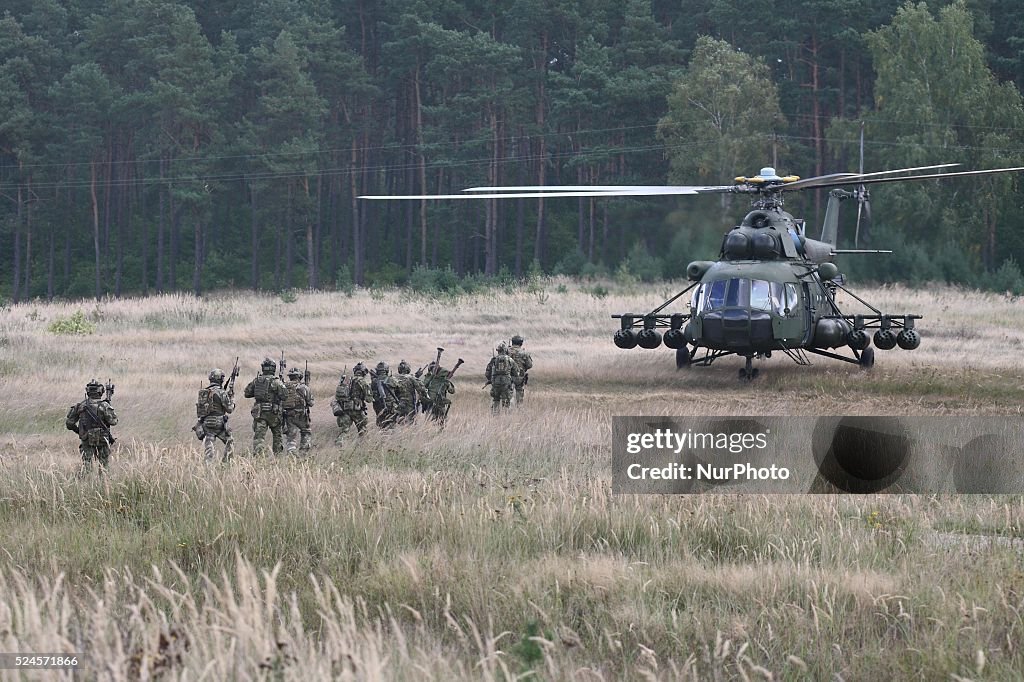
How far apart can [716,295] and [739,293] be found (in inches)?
14.0

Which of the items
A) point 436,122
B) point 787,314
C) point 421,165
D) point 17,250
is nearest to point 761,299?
point 787,314

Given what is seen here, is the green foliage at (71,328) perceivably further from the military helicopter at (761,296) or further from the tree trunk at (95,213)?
the tree trunk at (95,213)

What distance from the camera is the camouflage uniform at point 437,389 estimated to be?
53.2ft

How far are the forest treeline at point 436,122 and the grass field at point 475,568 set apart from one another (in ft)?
115

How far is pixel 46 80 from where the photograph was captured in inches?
2474

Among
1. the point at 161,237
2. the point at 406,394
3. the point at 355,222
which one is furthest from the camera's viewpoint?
the point at 161,237

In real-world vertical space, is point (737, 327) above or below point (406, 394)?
above

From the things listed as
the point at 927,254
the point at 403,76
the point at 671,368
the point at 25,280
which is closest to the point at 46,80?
the point at 25,280

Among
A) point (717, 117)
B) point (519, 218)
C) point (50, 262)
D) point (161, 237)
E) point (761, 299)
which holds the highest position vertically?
point (717, 117)

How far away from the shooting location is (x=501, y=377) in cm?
1669

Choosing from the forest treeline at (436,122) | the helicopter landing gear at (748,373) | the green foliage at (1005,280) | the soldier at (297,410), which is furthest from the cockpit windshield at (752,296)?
the forest treeline at (436,122)

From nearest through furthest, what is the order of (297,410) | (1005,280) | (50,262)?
(297,410) < (1005,280) < (50,262)

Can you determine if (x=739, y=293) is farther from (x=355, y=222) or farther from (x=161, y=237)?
(x=161, y=237)

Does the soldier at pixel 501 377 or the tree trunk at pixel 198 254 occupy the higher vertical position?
the tree trunk at pixel 198 254
